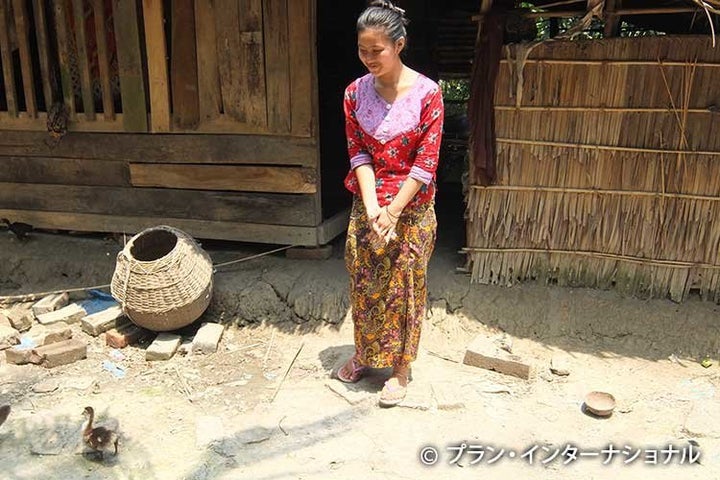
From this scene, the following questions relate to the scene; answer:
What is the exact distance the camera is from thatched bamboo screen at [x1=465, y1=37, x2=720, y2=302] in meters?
3.98

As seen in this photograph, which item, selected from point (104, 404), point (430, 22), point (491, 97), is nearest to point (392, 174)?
point (491, 97)

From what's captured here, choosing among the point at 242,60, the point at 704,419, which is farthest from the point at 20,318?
the point at 704,419

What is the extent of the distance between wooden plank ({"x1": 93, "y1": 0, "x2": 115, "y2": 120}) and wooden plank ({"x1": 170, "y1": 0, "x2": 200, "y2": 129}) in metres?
0.52

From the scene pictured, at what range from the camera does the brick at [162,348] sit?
4.12 metres

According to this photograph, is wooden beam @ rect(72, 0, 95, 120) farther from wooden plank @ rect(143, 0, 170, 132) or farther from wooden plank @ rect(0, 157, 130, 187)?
wooden plank @ rect(143, 0, 170, 132)

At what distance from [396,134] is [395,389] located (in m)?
1.46

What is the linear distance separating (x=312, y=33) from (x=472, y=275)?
207cm

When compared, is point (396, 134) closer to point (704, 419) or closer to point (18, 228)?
point (704, 419)

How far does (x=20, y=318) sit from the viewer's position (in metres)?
4.56

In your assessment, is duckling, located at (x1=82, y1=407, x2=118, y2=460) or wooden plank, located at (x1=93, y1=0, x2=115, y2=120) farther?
wooden plank, located at (x1=93, y1=0, x2=115, y2=120)

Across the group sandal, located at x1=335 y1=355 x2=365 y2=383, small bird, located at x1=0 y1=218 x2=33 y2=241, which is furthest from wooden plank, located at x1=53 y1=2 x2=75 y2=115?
sandal, located at x1=335 y1=355 x2=365 y2=383

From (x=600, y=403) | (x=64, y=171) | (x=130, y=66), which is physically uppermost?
(x=130, y=66)

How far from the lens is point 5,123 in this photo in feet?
16.8

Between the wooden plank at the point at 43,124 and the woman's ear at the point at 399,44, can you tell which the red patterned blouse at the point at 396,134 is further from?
the wooden plank at the point at 43,124
